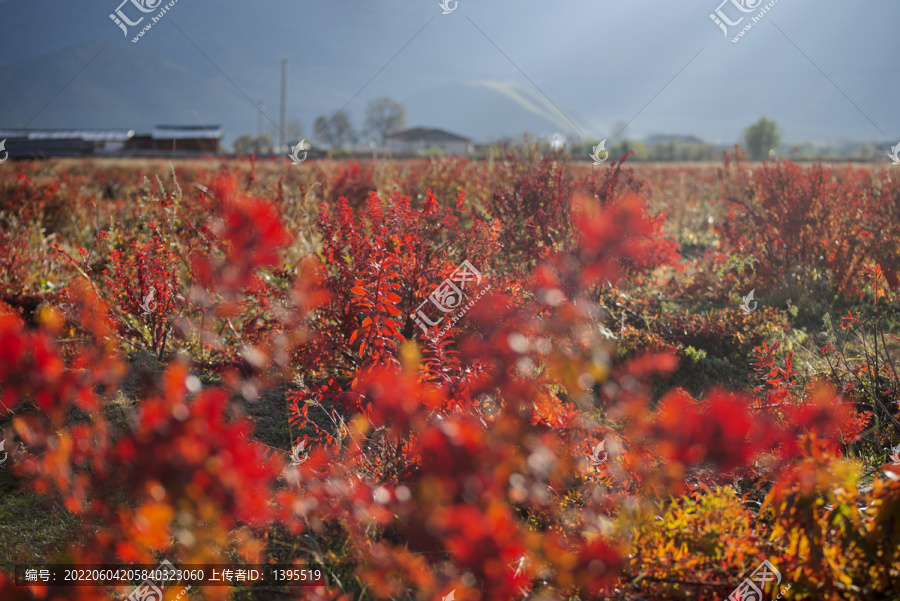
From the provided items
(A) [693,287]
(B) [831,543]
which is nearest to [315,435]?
(B) [831,543]

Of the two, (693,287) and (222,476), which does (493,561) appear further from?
(693,287)

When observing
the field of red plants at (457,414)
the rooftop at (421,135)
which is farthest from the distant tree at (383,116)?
the field of red plants at (457,414)

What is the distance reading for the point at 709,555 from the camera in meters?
1.58

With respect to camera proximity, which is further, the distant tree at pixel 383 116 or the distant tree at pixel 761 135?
the distant tree at pixel 383 116

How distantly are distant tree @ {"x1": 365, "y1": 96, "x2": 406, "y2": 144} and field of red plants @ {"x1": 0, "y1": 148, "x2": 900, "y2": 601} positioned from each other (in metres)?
90.3

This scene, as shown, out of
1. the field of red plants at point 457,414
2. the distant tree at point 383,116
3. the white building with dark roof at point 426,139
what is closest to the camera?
the field of red plants at point 457,414

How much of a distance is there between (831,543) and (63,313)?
4.21 metres

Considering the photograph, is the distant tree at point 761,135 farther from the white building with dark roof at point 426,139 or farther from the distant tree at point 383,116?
the distant tree at point 383,116

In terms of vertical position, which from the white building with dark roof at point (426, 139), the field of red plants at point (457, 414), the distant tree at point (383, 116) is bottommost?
the field of red plants at point (457, 414)

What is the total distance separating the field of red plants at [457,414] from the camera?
1.37 metres

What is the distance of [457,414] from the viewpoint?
2.01m

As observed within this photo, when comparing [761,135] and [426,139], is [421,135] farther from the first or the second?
[761,135]

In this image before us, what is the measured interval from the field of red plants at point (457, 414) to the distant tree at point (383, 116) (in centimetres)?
9033

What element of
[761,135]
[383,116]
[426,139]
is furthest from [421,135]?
[761,135]
